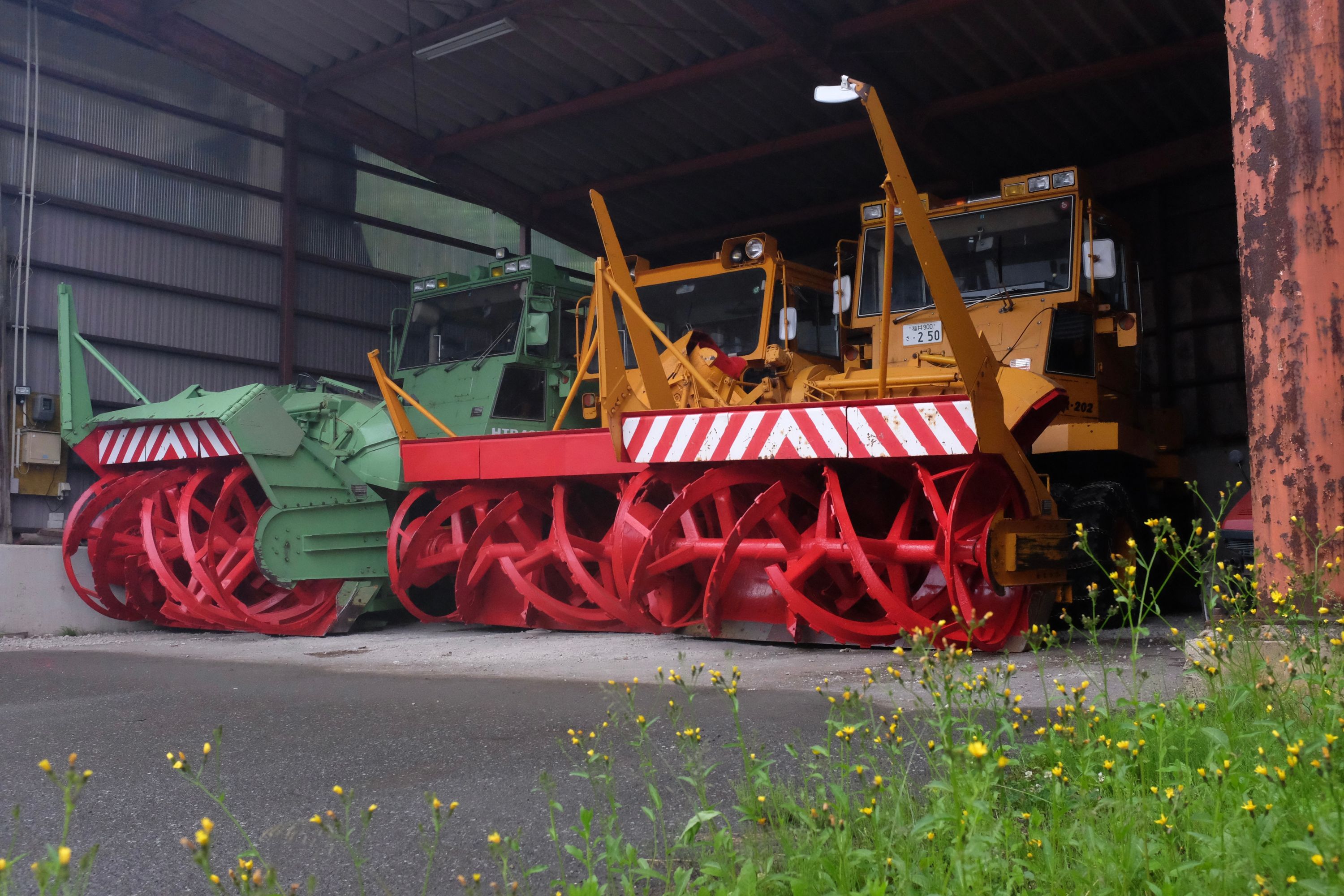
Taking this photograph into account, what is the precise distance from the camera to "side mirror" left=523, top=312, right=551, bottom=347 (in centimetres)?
845

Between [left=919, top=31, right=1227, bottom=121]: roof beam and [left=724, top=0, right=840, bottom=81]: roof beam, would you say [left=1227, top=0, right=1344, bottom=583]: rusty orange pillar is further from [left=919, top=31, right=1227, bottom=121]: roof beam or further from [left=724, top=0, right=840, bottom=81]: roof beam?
[left=919, top=31, right=1227, bottom=121]: roof beam

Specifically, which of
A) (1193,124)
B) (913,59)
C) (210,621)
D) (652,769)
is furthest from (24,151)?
(1193,124)

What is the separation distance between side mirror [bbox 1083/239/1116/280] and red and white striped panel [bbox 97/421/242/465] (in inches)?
222

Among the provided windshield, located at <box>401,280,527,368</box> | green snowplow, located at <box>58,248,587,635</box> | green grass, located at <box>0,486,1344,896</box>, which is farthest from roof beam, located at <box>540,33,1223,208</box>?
green grass, located at <box>0,486,1344,896</box>

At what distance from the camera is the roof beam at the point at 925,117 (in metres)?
10.0

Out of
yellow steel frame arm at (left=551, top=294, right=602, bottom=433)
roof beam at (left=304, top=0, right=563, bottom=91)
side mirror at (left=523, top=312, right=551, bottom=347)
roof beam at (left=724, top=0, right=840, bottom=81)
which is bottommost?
yellow steel frame arm at (left=551, top=294, right=602, bottom=433)

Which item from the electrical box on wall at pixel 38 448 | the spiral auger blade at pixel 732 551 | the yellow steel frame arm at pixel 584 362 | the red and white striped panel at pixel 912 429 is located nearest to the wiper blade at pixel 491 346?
the yellow steel frame arm at pixel 584 362

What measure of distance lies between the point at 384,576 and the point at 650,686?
3755mm

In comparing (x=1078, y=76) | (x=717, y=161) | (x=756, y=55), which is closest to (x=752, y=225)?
(x=717, y=161)

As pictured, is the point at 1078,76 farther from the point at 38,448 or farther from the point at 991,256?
the point at 38,448

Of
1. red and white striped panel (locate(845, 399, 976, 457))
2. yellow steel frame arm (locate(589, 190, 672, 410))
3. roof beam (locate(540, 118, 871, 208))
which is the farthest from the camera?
roof beam (locate(540, 118, 871, 208))

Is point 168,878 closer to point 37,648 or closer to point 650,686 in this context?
point 650,686

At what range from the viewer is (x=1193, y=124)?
1177cm

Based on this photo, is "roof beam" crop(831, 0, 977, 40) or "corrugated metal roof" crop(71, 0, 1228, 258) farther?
"corrugated metal roof" crop(71, 0, 1228, 258)
